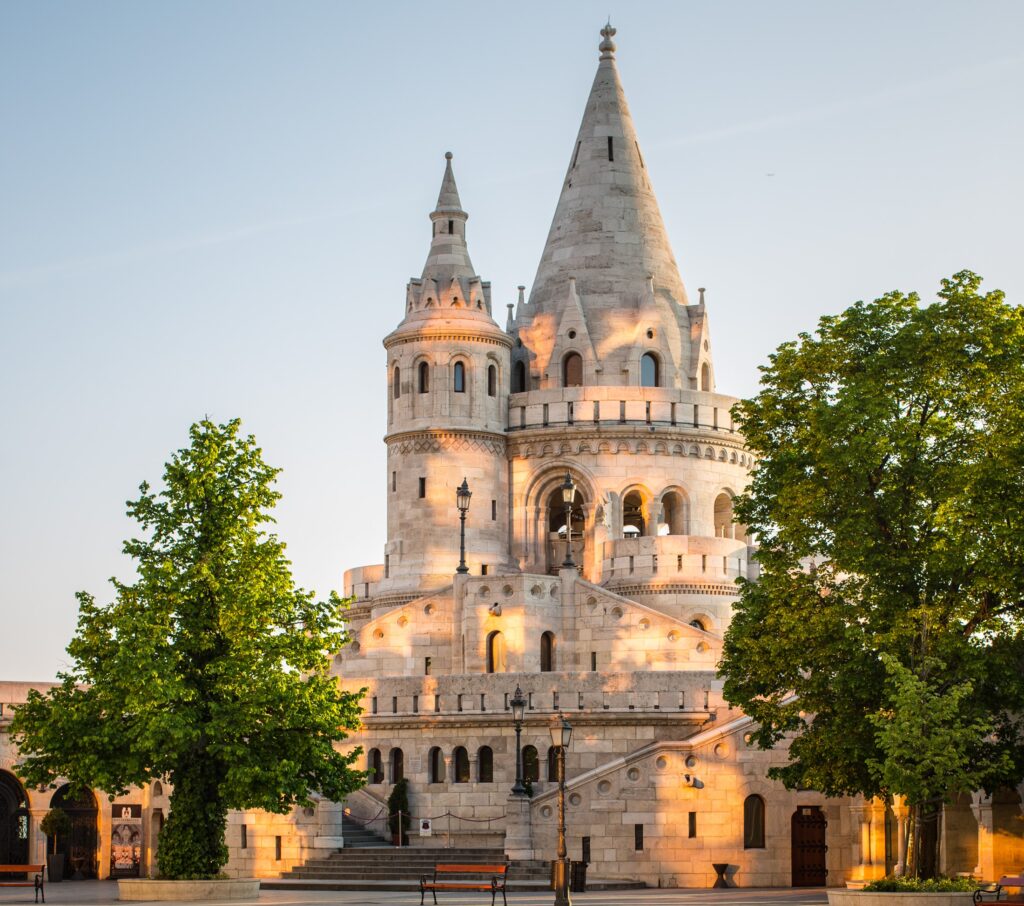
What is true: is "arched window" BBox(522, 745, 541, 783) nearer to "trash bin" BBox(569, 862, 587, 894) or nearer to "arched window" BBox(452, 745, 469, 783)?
"arched window" BBox(452, 745, 469, 783)

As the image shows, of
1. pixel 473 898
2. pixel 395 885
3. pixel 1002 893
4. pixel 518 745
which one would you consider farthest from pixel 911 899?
pixel 395 885

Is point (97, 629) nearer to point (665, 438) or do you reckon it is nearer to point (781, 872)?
point (781, 872)

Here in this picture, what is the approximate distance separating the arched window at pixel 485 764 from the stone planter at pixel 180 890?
1391cm

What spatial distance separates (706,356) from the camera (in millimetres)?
70062

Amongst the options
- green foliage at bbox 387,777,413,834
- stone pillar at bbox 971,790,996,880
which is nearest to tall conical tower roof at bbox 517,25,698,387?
green foliage at bbox 387,777,413,834

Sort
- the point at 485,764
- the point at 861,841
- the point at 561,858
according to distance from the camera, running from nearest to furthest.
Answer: the point at 561,858 → the point at 861,841 → the point at 485,764

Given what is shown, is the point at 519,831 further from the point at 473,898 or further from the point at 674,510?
the point at 674,510

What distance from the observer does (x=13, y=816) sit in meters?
53.3

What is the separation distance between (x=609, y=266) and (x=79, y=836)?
2738 centimetres

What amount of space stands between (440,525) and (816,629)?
26.2 m

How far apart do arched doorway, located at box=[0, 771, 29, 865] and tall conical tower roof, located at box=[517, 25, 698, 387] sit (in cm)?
2380

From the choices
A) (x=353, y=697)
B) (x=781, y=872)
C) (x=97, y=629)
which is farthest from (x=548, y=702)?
(x=97, y=629)

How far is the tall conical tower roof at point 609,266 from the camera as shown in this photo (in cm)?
6831

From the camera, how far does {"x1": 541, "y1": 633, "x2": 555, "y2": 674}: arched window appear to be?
2255 inches
